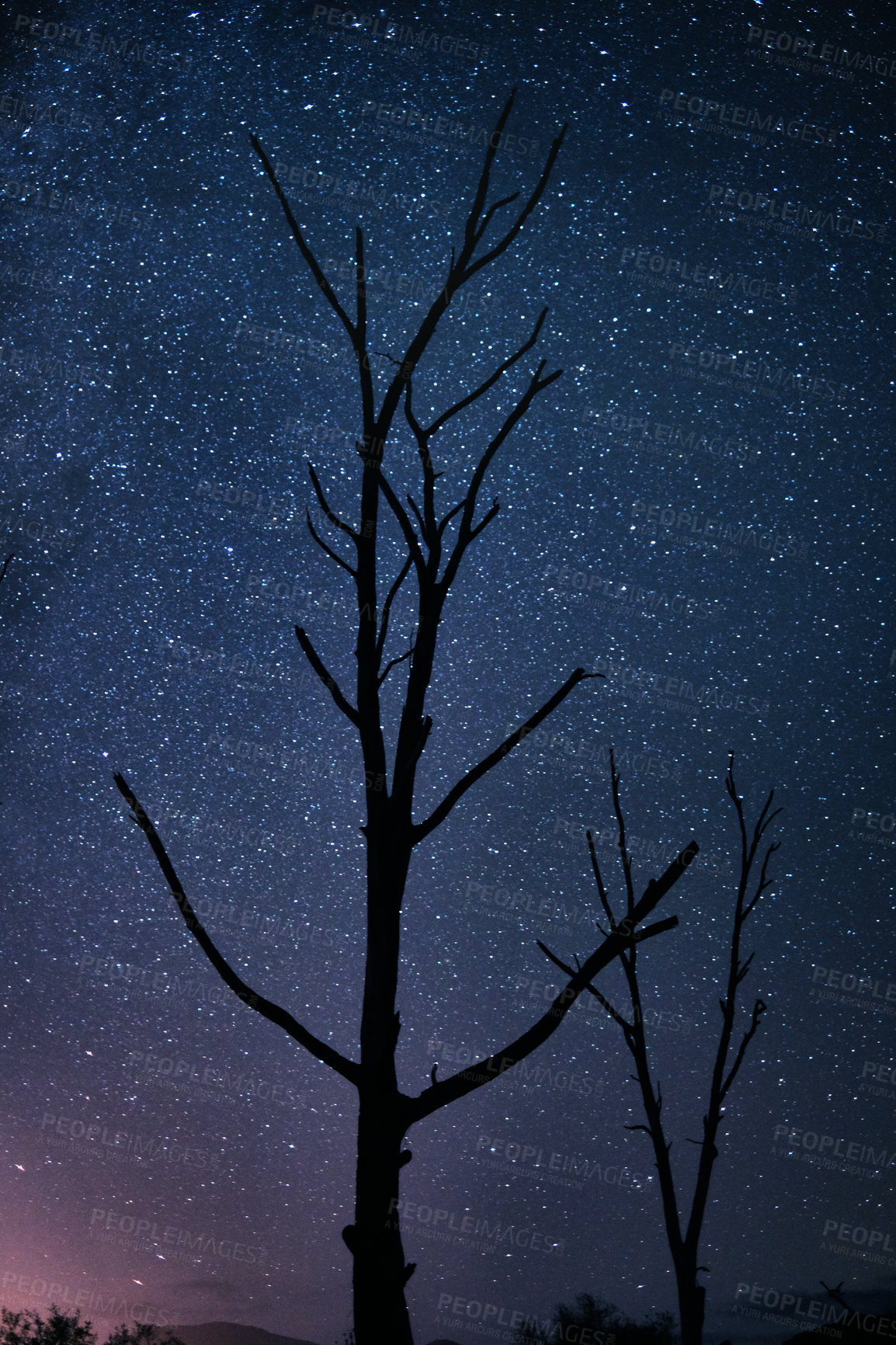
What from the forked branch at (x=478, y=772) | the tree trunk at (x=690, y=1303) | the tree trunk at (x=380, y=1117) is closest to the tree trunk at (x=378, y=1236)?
the tree trunk at (x=380, y=1117)

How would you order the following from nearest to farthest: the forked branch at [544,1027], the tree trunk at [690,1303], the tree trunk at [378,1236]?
the tree trunk at [378,1236] → the forked branch at [544,1027] → the tree trunk at [690,1303]

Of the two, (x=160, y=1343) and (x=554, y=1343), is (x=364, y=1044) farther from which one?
(x=160, y=1343)

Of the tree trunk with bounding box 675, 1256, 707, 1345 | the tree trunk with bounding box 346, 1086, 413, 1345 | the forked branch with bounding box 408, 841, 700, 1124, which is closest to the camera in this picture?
the tree trunk with bounding box 346, 1086, 413, 1345

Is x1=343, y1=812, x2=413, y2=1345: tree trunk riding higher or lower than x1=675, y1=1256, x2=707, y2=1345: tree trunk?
higher

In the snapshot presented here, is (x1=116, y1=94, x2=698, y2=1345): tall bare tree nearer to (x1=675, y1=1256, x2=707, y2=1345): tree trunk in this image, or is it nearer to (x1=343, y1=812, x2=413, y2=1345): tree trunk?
(x1=343, y1=812, x2=413, y2=1345): tree trunk

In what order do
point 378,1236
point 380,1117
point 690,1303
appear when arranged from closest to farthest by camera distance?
point 378,1236 → point 380,1117 → point 690,1303

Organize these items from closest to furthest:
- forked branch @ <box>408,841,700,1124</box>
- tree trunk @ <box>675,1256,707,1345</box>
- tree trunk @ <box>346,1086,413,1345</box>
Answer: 1. tree trunk @ <box>346,1086,413,1345</box>
2. forked branch @ <box>408,841,700,1124</box>
3. tree trunk @ <box>675,1256,707,1345</box>

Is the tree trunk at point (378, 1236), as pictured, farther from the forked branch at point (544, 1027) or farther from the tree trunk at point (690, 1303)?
the tree trunk at point (690, 1303)

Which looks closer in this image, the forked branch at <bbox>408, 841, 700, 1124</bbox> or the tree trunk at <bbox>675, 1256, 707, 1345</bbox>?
the forked branch at <bbox>408, 841, 700, 1124</bbox>

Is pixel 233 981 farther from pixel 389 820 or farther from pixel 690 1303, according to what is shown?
pixel 690 1303

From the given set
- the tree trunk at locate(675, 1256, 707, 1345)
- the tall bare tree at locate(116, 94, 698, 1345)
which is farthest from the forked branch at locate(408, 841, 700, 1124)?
the tree trunk at locate(675, 1256, 707, 1345)

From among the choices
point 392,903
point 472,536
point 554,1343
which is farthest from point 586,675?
point 554,1343

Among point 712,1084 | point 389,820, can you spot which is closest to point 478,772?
point 389,820

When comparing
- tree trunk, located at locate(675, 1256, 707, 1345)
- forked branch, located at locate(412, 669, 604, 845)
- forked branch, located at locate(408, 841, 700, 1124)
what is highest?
forked branch, located at locate(412, 669, 604, 845)
